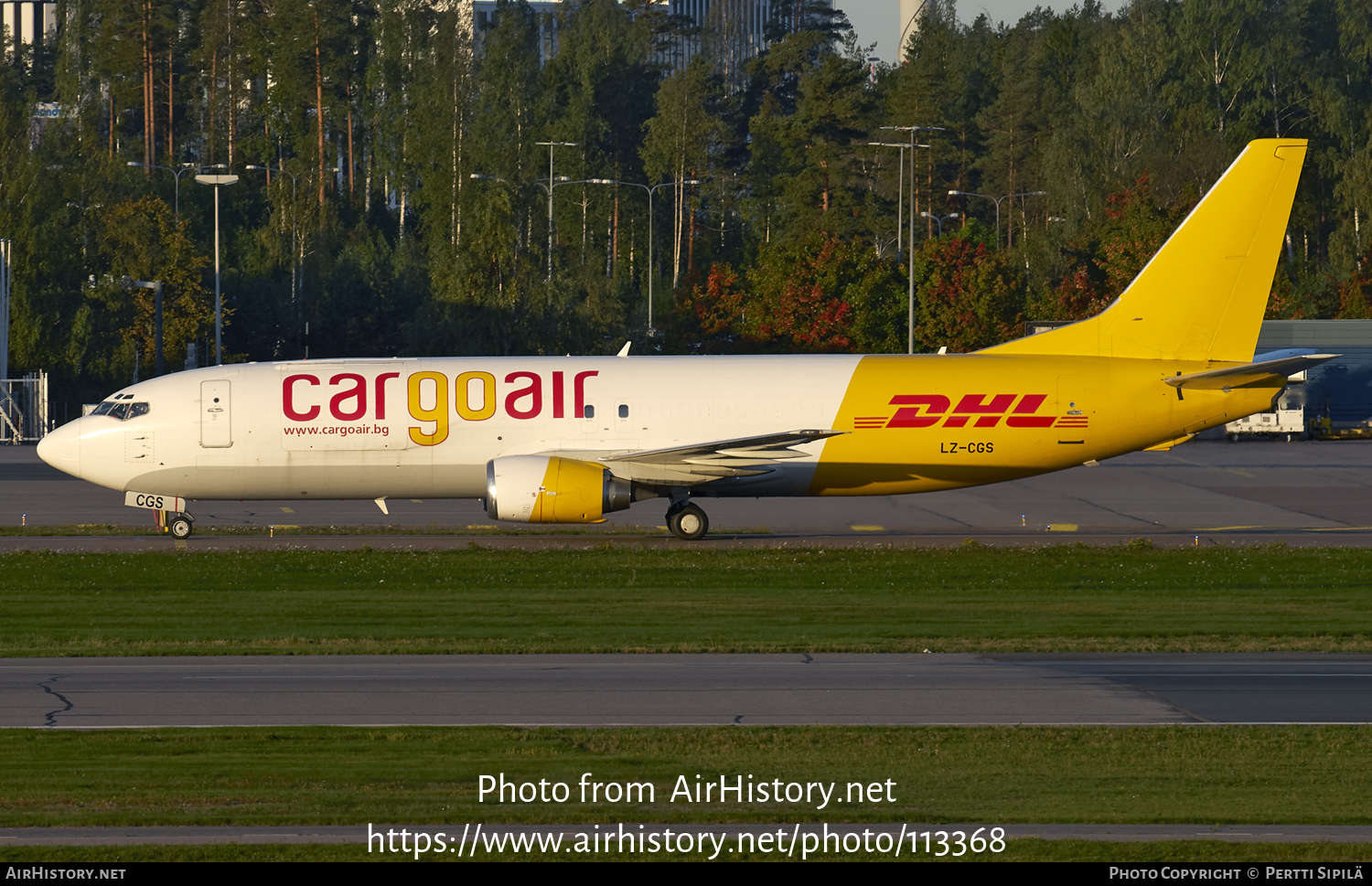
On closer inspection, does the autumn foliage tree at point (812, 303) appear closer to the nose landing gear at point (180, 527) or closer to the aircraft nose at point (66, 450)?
the nose landing gear at point (180, 527)

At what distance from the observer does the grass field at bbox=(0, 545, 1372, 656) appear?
868 inches

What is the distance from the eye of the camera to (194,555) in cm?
3256

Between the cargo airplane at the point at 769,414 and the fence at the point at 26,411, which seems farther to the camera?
the fence at the point at 26,411

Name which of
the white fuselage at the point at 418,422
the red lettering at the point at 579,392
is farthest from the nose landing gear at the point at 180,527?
the red lettering at the point at 579,392

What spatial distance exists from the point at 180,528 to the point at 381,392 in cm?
569

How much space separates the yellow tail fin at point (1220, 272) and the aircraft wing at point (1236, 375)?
932 millimetres

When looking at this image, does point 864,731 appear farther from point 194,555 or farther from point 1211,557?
point 194,555

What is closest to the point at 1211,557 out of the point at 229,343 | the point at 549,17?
the point at 229,343

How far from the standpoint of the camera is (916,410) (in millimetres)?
34750

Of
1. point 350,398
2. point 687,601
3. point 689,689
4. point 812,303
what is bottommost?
point 687,601

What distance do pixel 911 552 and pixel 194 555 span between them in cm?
1481

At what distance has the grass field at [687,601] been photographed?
2205cm

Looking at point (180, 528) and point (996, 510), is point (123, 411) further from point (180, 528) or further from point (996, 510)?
point (996, 510)

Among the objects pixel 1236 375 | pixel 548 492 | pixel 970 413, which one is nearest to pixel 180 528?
pixel 548 492
